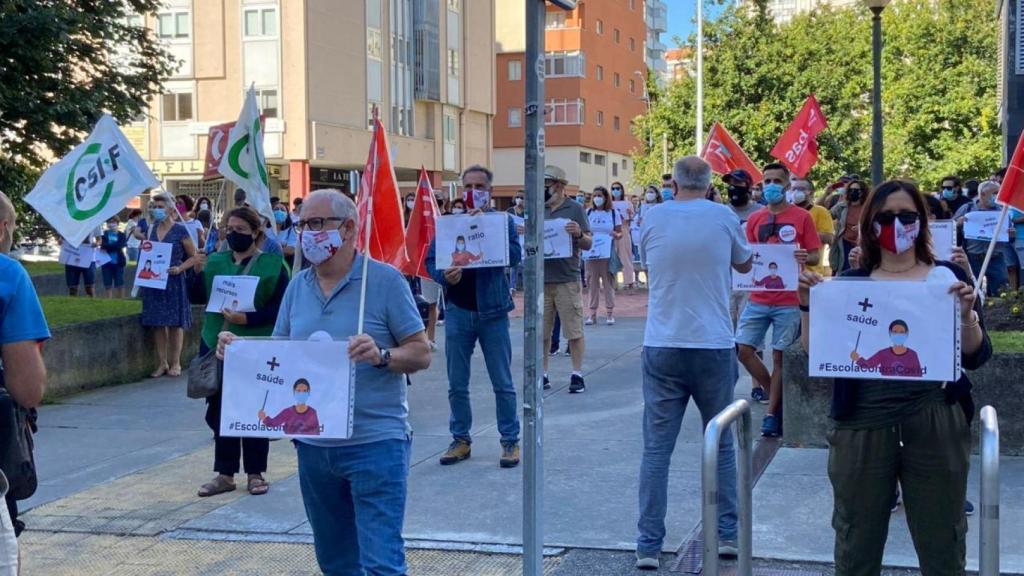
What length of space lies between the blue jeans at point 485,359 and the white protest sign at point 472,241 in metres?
0.33

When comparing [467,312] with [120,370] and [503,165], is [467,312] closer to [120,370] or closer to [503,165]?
[120,370]

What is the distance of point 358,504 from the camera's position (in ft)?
14.1

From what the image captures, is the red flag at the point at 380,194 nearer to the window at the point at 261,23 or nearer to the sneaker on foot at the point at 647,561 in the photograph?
the sneaker on foot at the point at 647,561

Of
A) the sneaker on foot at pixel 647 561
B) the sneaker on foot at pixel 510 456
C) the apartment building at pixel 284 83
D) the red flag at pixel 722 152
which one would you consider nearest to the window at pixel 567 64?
the apartment building at pixel 284 83

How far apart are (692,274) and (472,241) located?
251 centimetres

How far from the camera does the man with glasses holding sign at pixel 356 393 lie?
430 centimetres

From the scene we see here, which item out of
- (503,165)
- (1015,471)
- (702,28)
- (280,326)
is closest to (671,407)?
(280,326)

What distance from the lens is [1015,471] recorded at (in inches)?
290

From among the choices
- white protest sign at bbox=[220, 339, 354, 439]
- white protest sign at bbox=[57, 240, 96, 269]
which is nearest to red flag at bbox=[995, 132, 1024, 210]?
white protest sign at bbox=[220, 339, 354, 439]

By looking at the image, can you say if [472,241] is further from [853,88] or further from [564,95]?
[564,95]

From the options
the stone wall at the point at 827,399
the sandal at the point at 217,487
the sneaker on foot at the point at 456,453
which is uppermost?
the stone wall at the point at 827,399

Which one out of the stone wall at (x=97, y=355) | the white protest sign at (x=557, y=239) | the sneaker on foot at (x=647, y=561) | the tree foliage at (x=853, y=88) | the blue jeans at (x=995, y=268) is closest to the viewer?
the sneaker on foot at (x=647, y=561)

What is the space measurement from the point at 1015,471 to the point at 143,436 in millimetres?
6543

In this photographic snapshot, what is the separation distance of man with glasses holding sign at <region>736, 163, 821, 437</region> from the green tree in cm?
1541
